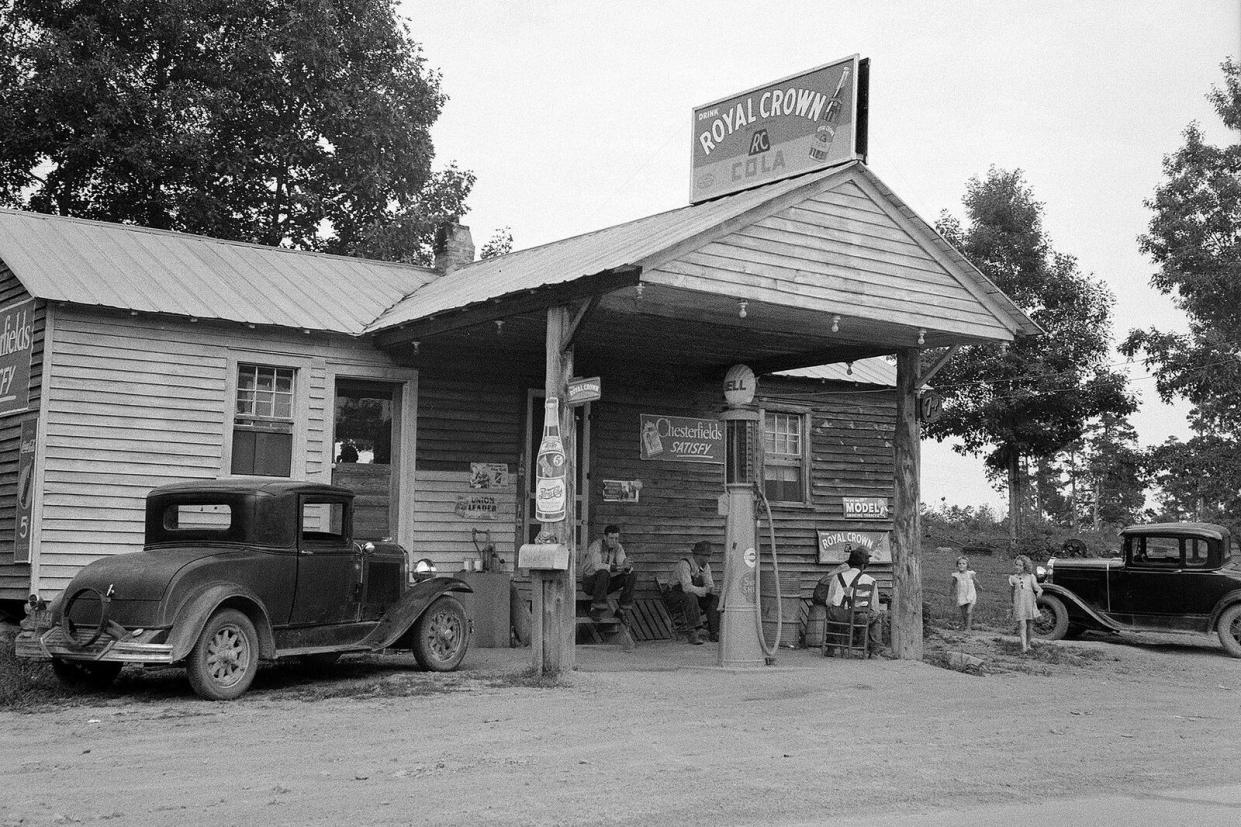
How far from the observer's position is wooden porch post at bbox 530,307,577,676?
1186cm

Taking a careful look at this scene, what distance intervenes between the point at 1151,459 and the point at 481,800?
25.9 meters

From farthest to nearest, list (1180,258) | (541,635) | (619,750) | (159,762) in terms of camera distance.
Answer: (1180,258)
(541,635)
(619,750)
(159,762)

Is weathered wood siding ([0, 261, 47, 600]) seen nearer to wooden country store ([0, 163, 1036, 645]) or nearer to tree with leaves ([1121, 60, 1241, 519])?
wooden country store ([0, 163, 1036, 645])

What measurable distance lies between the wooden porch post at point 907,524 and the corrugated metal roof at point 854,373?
133 inches

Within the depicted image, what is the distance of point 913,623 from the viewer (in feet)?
48.6

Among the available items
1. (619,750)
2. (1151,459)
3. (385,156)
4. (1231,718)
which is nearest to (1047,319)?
(1151,459)

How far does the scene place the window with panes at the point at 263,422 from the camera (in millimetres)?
14492

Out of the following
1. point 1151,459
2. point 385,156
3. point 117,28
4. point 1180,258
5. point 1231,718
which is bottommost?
point 1231,718

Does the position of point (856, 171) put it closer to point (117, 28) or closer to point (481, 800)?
point (481, 800)

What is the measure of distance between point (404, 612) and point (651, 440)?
6.50 metres

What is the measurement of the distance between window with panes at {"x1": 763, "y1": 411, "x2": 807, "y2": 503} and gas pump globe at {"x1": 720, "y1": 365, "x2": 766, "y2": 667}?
5518mm

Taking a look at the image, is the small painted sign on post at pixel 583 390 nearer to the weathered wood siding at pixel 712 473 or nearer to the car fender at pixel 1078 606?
the weathered wood siding at pixel 712 473

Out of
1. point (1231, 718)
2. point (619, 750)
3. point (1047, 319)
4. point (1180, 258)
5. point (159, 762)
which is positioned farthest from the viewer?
point (1047, 319)

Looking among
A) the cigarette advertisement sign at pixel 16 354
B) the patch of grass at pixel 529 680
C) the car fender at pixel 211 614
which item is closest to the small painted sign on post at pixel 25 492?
the cigarette advertisement sign at pixel 16 354
